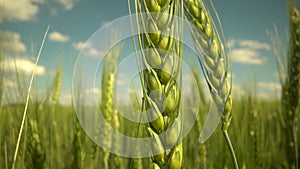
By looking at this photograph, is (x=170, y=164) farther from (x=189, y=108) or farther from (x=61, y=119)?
(x=61, y=119)

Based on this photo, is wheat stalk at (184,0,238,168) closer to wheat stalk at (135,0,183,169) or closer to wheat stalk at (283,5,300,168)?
wheat stalk at (135,0,183,169)

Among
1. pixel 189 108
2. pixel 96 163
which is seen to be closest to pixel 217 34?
pixel 96 163

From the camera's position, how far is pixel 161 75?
2.07 feet

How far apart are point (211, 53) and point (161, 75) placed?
0.28 metres

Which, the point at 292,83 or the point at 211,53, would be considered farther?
the point at 292,83

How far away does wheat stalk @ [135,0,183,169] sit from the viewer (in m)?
0.61

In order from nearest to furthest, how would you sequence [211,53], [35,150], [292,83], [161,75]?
[161,75], [211,53], [35,150], [292,83]

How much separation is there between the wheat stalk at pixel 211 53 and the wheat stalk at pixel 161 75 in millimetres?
237

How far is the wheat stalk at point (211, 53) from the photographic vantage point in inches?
33.5

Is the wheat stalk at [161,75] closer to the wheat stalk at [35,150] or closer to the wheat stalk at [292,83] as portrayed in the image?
the wheat stalk at [35,150]

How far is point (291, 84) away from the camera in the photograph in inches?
67.1

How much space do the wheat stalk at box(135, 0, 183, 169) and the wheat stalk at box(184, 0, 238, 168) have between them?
237 millimetres

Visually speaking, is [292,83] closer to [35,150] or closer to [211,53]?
[211,53]

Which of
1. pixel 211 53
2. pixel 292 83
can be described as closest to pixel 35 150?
pixel 211 53
